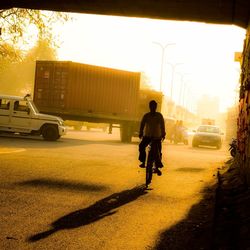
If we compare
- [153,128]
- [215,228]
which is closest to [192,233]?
[215,228]

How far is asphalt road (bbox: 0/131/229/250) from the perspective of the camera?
5043 mm

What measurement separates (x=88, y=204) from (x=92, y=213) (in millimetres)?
651

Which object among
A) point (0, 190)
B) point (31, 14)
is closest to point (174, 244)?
point (0, 190)

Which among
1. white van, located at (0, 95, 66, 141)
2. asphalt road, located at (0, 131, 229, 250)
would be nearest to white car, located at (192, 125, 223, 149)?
white van, located at (0, 95, 66, 141)

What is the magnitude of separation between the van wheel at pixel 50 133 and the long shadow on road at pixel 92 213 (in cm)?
1367

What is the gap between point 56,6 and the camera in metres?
12.0

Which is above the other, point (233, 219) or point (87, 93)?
point (87, 93)

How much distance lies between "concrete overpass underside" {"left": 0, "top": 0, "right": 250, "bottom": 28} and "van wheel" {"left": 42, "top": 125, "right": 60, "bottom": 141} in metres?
10.0

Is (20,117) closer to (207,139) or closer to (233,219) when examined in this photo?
(207,139)

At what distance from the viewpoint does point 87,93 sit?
Answer: 25219 millimetres

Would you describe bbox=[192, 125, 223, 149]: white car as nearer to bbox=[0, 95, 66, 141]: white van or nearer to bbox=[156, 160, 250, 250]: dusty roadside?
bbox=[0, 95, 66, 141]: white van

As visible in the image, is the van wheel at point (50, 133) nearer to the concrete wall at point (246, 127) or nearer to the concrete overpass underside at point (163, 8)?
the concrete overpass underside at point (163, 8)

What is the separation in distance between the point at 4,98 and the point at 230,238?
17571 millimetres

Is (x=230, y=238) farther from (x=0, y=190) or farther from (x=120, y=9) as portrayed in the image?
(x=120, y=9)
